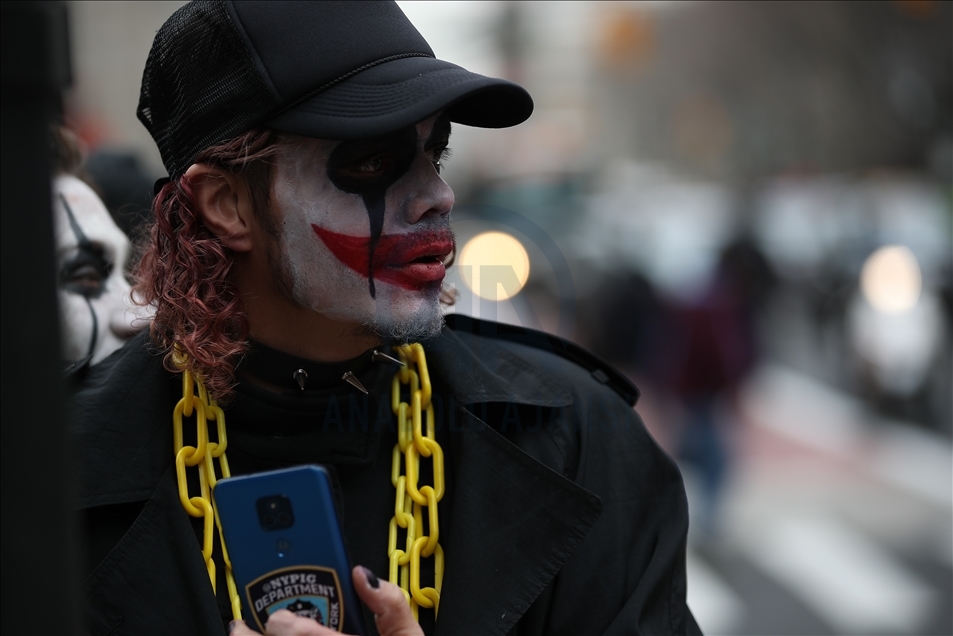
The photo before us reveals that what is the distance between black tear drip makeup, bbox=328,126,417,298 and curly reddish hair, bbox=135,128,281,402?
0.46 feet

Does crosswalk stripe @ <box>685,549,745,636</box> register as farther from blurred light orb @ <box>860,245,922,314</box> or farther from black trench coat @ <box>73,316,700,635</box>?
blurred light orb @ <box>860,245,922,314</box>

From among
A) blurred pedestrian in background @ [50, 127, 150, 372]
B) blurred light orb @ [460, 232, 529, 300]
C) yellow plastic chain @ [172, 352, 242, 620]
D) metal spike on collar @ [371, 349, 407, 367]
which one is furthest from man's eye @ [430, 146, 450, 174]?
blurred light orb @ [460, 232, 529, 300]

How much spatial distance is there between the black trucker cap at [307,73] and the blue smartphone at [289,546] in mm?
681

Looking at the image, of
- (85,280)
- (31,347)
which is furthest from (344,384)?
(31,347)

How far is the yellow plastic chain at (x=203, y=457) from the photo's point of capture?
2.08 metres

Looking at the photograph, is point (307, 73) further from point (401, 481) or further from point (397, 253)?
point (401, 481)

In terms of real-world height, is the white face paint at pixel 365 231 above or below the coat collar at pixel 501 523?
above

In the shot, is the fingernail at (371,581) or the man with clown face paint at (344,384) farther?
the man with clown face paint at (344,384)

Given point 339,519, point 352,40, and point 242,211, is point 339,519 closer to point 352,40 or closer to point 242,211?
point 242,211

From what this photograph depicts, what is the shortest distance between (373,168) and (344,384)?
1.57 feet

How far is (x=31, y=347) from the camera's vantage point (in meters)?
0.96

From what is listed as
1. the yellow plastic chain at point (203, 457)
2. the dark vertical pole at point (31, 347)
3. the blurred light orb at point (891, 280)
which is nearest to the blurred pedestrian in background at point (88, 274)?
the yellow plastic chain at point (203, 457)

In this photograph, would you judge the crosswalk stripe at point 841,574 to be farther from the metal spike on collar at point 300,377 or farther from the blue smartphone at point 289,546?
the blue smartphone at point 289,546

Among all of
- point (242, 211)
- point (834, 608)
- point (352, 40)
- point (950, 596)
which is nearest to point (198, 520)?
point (242, 211)
